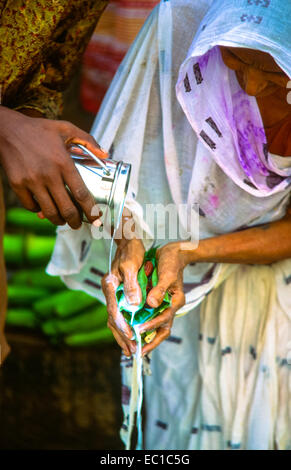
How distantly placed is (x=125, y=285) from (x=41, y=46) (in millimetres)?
638

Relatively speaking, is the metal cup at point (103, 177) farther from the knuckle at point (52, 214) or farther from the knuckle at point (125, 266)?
the knuckle at point (125, 266)

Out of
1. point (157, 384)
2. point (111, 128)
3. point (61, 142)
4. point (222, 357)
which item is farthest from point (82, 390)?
point (61, 142)

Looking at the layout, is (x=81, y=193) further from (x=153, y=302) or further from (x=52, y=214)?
(x=153, y=302)

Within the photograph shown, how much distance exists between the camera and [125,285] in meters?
1.43

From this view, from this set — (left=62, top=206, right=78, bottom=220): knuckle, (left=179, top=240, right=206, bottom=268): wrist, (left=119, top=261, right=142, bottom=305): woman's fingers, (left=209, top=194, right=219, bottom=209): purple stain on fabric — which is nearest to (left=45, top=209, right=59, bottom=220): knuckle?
(left=62, top=206, right=78, bottom=220): knuckle

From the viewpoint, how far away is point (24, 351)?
2.34 metres

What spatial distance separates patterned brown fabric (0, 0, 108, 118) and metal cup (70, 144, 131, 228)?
16.5 inches

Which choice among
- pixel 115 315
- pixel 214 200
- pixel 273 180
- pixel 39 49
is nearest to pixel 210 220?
pixel 214 200

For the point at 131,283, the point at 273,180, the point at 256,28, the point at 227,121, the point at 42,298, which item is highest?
the point at 256,28

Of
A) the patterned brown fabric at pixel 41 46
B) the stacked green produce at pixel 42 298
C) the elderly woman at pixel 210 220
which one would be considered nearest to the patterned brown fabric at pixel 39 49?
the patterned brown fabric at pixel 41 46

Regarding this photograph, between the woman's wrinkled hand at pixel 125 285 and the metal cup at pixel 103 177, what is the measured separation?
277mm

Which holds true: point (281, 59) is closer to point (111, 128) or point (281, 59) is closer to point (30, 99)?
point (111, 128)

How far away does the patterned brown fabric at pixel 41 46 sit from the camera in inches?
56.3

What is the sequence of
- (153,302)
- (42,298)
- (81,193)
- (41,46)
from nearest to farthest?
(81,193), (153,302), (41,46), (42,298)
